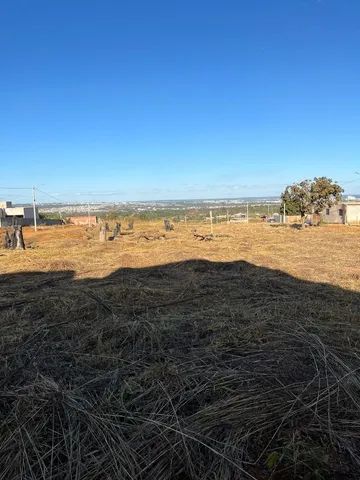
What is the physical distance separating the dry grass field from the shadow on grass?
0.01 metres

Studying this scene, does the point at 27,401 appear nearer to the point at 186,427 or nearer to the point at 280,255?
the point at 186,427

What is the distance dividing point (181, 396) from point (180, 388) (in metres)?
0.14

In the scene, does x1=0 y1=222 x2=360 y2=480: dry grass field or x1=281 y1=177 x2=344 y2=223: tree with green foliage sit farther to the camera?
x1=281 y1=177 x2=344 y2=223: tree with green foliage

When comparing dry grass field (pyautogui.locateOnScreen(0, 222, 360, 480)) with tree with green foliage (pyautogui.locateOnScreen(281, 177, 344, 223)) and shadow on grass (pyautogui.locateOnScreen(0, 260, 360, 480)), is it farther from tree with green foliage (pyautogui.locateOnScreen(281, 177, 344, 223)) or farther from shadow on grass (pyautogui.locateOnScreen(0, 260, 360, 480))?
tree with green foliage (pyautogui.locateOnScreen(281, 177, 344, 223))

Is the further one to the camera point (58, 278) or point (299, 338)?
point (58, 278)

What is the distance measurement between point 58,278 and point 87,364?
6.69 m

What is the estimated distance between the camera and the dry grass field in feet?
8.36

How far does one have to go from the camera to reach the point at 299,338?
441 cm

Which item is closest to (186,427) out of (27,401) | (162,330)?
(27,401)

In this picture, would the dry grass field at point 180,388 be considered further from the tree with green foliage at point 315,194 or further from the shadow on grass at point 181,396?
the tree with green foliage at point 315,194

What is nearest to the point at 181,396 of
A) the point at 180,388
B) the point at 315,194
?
the point at 180,388

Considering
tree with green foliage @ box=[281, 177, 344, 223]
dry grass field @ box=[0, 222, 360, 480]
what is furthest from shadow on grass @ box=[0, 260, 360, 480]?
tree with green foliage @ box=[281, 177, 344, 223]

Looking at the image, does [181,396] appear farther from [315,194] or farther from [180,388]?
[315,194]

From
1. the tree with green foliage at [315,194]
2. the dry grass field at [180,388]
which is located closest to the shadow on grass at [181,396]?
the dry grass field at [180,388]
